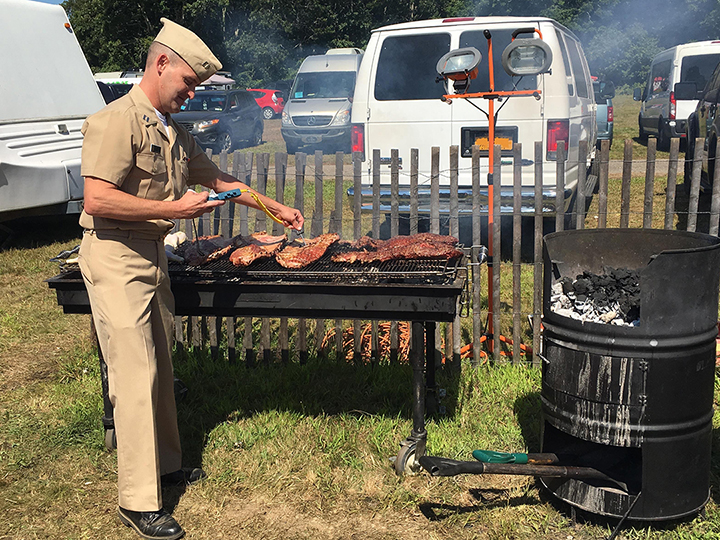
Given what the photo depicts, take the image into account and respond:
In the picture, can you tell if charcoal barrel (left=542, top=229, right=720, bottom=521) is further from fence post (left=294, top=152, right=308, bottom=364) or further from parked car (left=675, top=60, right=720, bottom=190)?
parked car (left=675, top=60, right=720, bottom=190)

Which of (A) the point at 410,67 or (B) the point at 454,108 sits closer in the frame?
(B) the point at 454,108

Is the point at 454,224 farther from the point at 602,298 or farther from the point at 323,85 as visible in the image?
the point at 323,85

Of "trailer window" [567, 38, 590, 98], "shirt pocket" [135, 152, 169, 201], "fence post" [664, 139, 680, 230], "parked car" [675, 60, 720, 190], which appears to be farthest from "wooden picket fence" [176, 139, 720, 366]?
"trailer window" [567, 38, 590, 98]

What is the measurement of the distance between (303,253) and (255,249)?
333 mm

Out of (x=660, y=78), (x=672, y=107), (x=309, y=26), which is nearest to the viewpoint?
(x=672, y=107)

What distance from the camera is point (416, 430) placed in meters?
3.98

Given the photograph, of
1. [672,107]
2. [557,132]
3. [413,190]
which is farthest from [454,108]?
[672,107]

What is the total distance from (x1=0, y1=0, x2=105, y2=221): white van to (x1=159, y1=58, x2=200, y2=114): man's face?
19.3 feet

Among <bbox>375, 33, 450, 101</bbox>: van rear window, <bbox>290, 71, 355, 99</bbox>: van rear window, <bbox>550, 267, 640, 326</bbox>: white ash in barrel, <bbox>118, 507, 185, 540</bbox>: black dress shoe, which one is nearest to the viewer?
<bbox>550, 267, 640, 326</bbox>: white ash in barrel

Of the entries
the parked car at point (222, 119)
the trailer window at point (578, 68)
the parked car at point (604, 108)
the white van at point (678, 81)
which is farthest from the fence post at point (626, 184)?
the parked car at point (222, 119)

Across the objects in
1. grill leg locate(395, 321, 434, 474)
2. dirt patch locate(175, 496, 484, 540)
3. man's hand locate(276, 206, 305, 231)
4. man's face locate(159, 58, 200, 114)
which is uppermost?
man's face locate(159, 58, 200, 114)

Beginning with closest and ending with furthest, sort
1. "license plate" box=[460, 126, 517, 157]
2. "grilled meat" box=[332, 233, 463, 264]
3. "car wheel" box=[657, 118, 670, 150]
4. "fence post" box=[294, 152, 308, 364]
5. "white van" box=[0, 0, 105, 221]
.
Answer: "grilled meat" box=[332, 233, 463, 264] < "fence post" box=[294, 152, 308, 364] < "license plate" box=[460, 126, 517, 157] < "white van" box=[0, 0, 105, 221] < "car wheel" box=[657, 118, 670, 150]

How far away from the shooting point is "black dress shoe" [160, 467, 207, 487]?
3964mm

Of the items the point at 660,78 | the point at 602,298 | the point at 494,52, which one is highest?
the point at 660,78
